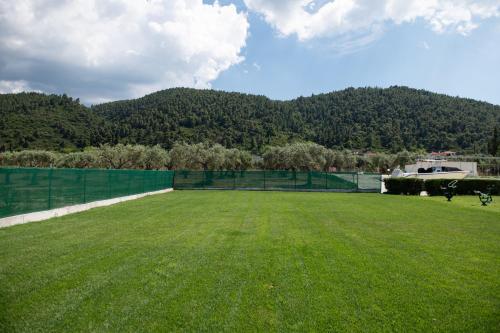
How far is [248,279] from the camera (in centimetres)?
550

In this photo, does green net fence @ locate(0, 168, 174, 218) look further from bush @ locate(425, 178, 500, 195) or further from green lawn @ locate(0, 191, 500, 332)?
bush @ locate(425, 178, 500, 195)

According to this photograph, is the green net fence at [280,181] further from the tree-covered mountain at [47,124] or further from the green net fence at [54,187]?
the tree-covered mountain at [47,124]

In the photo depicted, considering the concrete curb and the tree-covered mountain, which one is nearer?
the concrete curb

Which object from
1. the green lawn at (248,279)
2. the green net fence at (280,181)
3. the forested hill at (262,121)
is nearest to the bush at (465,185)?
the green net fence at (280,181)

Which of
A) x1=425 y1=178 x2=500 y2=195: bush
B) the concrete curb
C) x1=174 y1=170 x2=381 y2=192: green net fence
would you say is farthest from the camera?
x1=174 y1=170 x2=381 y2=192: green net fence

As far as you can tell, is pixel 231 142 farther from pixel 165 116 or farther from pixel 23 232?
pixel 23 232

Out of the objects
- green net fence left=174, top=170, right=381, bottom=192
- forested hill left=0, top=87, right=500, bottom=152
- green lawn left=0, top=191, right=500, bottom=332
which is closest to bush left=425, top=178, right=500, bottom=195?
green net fence left=174, top=170, right=381, bottom=192

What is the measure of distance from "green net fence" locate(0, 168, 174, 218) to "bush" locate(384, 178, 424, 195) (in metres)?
19.1

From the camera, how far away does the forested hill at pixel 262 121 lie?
91062 millimetres

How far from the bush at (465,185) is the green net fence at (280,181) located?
14.7 ft

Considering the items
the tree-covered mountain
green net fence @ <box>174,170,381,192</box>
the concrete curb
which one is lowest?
the concrete curb

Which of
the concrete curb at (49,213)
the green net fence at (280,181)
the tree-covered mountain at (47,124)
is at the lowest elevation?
the concrete curb at (49,213)

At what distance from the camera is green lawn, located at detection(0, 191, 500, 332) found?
13.3 ft

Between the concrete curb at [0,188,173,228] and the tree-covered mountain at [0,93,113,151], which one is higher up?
the tree-covered mountain at [0,93,113,151]
